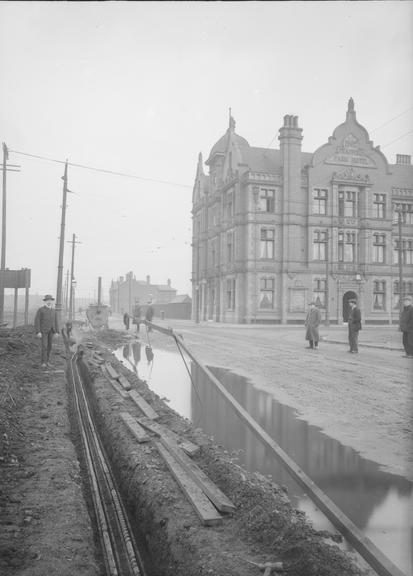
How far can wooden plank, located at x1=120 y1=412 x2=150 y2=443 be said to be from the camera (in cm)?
580

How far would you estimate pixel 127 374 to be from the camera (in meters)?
11.5

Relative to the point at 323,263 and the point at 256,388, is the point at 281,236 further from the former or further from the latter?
the point at 256,388

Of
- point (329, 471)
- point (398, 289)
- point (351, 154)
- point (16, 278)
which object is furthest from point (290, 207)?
point (329, 471)

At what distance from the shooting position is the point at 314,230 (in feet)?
128

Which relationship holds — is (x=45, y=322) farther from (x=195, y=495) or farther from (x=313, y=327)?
(x=313, y=327)

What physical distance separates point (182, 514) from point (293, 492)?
111cm

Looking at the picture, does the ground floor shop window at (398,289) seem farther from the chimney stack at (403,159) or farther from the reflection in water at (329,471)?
the reflection in water at (329,471)

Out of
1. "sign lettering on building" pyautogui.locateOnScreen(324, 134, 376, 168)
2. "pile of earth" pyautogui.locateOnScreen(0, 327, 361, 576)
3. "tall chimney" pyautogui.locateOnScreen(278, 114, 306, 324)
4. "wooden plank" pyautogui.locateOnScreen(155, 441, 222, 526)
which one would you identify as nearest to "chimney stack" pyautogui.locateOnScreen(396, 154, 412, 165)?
"sign lettering on building" pyautogui.locateOnScreen(324, 134, 376, 168)

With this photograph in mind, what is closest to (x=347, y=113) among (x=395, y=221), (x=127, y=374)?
(x=395, y=221)

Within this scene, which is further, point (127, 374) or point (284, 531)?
point (127, 374)

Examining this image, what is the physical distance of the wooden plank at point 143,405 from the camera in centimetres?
695

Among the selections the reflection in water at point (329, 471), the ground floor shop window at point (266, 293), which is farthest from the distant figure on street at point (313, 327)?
the ground floor shop window at point (266, 293)

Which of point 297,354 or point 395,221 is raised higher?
point 395,221

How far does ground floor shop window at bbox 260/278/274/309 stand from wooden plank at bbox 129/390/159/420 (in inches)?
1169
